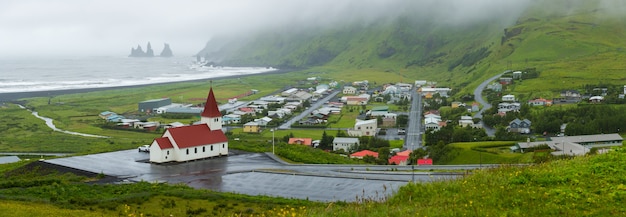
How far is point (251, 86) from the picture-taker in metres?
146

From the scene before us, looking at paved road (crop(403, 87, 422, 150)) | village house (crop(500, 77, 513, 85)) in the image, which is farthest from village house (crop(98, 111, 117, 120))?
village house (crop(500, 77, 513, 85))

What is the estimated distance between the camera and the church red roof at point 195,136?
36.7 metres

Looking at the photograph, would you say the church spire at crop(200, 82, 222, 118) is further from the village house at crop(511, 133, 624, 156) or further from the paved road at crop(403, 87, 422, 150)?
the paved road at crop(403, 87, 422, 150)

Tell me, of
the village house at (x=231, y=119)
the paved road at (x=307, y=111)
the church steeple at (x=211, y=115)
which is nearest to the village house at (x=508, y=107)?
the paved road at (x=307, y=111)

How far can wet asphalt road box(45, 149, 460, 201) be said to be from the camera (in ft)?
82.2

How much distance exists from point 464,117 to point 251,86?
7768cm

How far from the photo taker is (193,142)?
37.1 m

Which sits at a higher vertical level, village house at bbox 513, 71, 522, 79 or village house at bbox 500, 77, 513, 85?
village house at bbox 513, 71, 522, 79

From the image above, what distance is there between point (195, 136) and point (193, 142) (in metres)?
0.67

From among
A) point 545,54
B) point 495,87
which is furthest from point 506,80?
point 545,54

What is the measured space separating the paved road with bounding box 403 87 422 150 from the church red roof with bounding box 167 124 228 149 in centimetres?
2797

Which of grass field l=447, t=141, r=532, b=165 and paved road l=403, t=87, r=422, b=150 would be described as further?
paved road l=403, t=87, r=422, b=150

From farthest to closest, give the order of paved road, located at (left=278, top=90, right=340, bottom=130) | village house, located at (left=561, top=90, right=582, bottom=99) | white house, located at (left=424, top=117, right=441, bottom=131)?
village house, located at (left=561, top=90, right=582, bottom=99), paved road, located at (left=278, top=90, right=340, bottom=130), white house, located at (left=424, top=117, right=441, bottom=131)

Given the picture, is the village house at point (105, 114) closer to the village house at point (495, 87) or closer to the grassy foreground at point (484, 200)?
the village house at point (495, 87)
